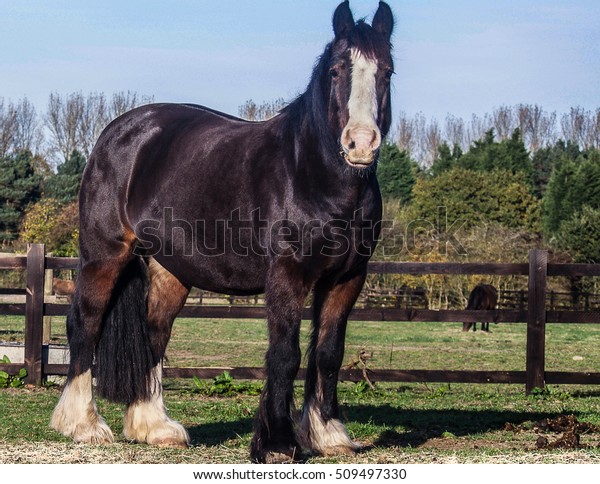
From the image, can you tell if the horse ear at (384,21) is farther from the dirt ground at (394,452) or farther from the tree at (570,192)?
the tree at (570,192)

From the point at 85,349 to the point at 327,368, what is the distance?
176 centimetres

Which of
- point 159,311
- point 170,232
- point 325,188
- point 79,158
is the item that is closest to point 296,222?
point 325,188

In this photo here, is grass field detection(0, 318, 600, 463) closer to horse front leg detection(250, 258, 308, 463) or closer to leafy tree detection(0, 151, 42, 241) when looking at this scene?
horse front leg detection(250, 258, 308, 463)

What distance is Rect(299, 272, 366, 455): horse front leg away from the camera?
16.6ft

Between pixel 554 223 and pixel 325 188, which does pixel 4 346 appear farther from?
pixel 554 223

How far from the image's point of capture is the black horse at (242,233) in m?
Result: 4.70

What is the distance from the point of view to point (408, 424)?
21.9 feet

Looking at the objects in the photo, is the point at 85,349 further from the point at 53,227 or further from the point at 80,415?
the point at 53,227

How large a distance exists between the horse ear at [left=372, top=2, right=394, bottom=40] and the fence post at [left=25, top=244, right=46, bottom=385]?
577 centimetres

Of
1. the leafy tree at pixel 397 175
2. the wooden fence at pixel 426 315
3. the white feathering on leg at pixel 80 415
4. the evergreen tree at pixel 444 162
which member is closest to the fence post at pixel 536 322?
the wooden fence at pixel 426 315

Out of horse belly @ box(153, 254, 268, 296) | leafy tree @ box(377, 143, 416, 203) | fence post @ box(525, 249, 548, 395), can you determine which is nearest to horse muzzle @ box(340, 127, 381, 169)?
horse belly @ box(153, 254, 268, 296)

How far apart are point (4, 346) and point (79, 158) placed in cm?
4160

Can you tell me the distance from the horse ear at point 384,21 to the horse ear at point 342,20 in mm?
195
